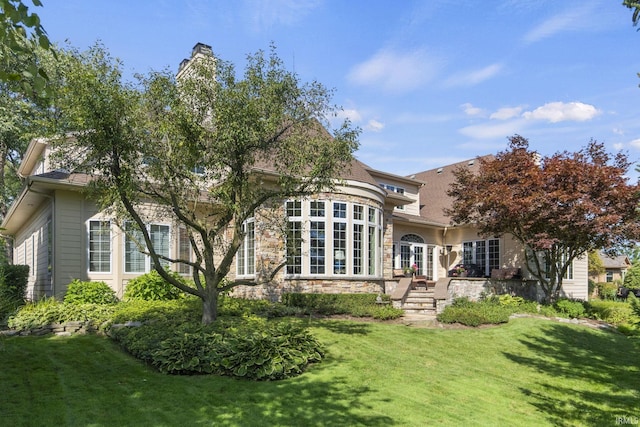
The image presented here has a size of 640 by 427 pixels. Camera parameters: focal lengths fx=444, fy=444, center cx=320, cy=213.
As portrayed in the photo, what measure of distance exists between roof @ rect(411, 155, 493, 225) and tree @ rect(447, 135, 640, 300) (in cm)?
602

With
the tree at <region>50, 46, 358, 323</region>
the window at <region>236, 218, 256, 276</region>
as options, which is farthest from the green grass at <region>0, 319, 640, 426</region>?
the window at <region>236, 218, 256, 276</region>

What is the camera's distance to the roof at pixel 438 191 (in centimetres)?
2272

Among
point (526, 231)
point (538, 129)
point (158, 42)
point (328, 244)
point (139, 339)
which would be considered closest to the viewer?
point (139, 339)

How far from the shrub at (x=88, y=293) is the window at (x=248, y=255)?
4.10 meters

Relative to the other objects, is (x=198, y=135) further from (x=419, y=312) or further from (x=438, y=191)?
(x=438, y=191)

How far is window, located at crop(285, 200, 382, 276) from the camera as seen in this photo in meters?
14.0

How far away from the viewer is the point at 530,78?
12.7 meters

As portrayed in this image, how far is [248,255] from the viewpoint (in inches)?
578

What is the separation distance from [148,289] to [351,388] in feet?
26.2

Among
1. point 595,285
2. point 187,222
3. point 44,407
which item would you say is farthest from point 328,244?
point 595,285

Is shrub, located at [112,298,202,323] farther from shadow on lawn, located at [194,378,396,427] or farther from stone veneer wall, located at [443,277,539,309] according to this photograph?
stone veneer wall, located at [443,277,539,309]

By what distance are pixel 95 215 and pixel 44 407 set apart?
8733 millimetres

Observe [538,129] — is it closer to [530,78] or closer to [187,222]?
[530,78]

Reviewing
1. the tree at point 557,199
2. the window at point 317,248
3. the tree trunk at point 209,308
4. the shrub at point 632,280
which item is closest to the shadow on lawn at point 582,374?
the tree at point 557,199
